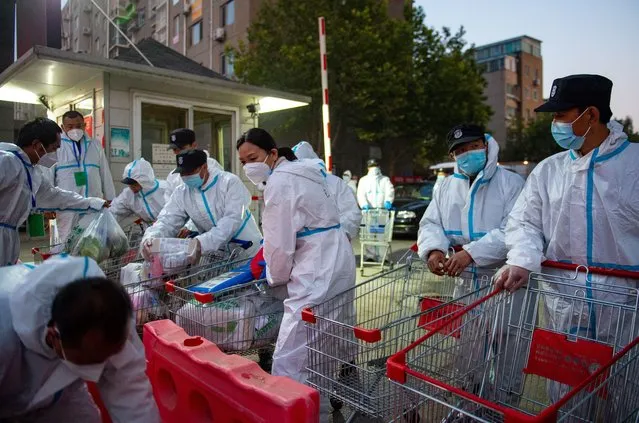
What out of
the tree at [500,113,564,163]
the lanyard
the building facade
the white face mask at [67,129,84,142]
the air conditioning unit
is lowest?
the lanyard

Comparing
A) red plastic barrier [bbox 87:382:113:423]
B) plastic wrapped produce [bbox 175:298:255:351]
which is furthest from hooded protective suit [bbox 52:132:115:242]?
red plastic barrier [bbox 87:382:113:423]

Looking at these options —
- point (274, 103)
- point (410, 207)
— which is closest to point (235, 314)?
point (274, 103)

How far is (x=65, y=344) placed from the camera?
1438 mm

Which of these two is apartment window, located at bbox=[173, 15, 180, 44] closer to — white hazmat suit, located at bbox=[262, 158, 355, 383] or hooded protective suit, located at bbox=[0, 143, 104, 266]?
hooded protective suit, located at bbox=[0, 143, 104, 266]

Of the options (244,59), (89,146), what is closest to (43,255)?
(89,146)

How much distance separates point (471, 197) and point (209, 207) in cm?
223

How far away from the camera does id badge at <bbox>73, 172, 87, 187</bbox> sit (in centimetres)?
605

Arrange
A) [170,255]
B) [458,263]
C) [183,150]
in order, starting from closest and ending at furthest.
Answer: [458,263]
[170,255]
[183,150]

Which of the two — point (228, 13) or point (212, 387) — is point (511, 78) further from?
point (212, 387)

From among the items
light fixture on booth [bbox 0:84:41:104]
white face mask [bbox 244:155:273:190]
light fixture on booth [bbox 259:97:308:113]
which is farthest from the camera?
light fixture on booth [bbox 259:97:308:113]

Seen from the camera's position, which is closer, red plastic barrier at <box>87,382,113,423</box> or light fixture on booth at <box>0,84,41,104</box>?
red plastic barrier at <box>87,382,113,423</box>

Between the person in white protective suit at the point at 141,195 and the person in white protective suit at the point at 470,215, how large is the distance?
10.9 feet

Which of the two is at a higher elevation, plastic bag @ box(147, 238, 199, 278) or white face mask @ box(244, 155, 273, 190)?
white face mask @ box(244, 155, 273, 190)

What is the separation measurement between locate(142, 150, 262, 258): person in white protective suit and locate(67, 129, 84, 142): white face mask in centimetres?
222
